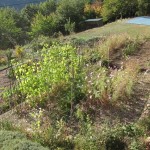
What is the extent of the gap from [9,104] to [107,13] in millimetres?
15342

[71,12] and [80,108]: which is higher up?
[80,108]

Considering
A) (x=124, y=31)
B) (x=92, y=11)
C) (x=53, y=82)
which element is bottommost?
(x=92, y=11)

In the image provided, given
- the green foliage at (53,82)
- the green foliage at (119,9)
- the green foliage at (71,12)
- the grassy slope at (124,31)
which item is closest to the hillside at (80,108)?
the green foliage at (53,82)

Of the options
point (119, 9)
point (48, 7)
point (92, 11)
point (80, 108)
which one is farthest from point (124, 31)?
point (48, 7)

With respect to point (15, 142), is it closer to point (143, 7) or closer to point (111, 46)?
point (111, 46)

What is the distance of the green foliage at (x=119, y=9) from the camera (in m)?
19.6

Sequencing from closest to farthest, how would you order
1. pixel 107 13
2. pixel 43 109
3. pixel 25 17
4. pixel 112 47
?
pixel 43 109
pixel 112 47
pixel 107 13
pixel 25 17

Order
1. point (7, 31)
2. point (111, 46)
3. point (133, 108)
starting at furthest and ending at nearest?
point (7, 31)
point (111, 46)
point (133, 108)

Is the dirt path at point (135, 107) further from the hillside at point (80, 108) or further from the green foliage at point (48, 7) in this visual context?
the green foliage at point (48, 7)

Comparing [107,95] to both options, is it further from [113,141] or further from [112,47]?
[112,47]

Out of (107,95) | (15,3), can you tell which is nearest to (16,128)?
(107,95)

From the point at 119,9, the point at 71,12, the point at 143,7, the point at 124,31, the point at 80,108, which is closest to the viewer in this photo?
the point at 80,108

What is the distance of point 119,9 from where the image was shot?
20.0 meters

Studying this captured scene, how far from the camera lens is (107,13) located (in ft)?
68.6
